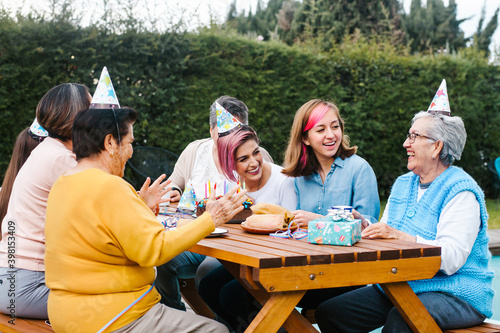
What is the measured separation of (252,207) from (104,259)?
1.01m

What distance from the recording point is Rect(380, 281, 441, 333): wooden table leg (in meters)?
2.20

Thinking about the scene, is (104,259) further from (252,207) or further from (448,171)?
(448,171)

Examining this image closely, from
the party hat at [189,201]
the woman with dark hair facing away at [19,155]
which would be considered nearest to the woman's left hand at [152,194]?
the party hat at [189,201]

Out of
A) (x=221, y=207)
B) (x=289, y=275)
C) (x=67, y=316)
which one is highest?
(x=221, y=207)

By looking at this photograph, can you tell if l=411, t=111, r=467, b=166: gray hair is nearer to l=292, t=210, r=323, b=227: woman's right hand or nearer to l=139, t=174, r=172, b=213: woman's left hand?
l=292, t=210, r=323, b=227: woman's right hand

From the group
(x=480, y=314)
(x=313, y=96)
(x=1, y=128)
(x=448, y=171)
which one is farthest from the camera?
(x=313, y=96)

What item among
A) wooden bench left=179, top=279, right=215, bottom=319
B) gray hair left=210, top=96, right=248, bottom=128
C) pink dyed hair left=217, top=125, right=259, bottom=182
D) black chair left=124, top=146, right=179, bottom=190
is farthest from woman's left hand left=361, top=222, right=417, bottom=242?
black chair left=124, top=146, right=179, bottom=190

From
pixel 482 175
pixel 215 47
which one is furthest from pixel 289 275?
pixel 482 175

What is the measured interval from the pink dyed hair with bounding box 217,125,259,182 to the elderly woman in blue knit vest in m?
1.02

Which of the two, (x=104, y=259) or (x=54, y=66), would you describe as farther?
(x=54, y=66)

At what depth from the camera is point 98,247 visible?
6.57ft

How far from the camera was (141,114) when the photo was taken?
7.13 meters

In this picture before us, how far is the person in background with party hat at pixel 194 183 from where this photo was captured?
11.1ft

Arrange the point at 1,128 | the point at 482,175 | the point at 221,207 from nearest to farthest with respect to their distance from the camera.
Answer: the point at 221,207 < the point at 1,128 < the point at 482,175
